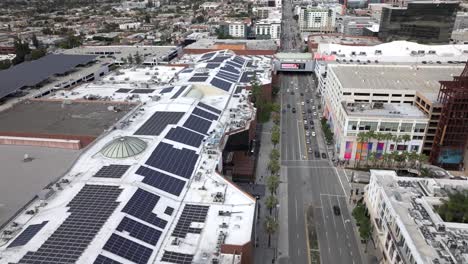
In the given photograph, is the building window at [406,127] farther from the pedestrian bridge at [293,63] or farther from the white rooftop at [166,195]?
the pedestrian bridge at [293,63]

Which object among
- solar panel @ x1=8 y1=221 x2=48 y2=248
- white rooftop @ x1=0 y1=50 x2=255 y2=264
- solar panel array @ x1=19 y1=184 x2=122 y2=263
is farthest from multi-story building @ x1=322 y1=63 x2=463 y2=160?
solar panel @ x1=8 y1=221 x2=48 y2=248

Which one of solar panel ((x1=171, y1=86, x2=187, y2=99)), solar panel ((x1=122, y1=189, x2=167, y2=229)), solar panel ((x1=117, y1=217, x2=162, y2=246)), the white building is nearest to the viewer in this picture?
the white building

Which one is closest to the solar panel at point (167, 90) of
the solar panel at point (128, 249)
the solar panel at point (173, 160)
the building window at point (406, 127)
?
the solar panel at point (173, 160)

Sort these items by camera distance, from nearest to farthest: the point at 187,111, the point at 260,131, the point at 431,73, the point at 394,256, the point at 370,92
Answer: the point at 394,256 < the point at 187,111 < the point at 370,92 < the point at 260,131 < the point at 431,73

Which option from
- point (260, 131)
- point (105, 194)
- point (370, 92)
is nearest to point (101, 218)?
point (105, 194)

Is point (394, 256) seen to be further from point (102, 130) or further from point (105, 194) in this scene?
point (102, 130)

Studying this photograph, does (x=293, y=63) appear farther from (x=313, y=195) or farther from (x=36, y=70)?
(x=36, y=70)

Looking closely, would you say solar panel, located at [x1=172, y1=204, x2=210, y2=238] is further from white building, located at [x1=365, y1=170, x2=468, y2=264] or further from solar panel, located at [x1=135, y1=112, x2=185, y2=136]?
white building, located at [x1=365, y1=170, x2=468, y2=264]
